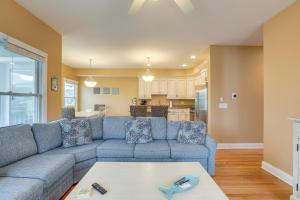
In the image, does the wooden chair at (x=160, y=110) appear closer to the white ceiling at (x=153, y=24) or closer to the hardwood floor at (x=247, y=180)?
the white ceiling at (x=153, y=24)

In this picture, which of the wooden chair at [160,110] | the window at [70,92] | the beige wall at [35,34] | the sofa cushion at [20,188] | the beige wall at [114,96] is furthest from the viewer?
the beige wall at [114,96]

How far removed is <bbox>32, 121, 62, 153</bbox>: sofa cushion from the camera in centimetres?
270

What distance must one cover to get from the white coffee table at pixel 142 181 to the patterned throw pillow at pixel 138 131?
1.08m

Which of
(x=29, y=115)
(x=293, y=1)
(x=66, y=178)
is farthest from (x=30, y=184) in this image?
(x=293, y=1)

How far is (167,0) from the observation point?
8.78 feet

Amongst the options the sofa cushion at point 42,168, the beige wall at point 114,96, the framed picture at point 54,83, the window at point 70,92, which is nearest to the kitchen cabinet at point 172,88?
the beige wall at point 114,96

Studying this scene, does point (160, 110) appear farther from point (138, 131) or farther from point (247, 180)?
point (247, 180)

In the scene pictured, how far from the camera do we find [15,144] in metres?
2.28

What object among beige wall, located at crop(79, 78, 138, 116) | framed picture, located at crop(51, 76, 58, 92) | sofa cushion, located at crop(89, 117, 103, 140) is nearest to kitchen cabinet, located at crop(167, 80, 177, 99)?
beige wall, located at crop(79, 78, 138, 116)

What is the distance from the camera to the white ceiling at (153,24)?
279 centimetres

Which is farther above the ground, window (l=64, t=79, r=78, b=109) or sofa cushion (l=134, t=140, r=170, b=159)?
window (l=64, t=79, r=78, b=109)

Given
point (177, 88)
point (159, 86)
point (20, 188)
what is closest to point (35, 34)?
point (20, 188)

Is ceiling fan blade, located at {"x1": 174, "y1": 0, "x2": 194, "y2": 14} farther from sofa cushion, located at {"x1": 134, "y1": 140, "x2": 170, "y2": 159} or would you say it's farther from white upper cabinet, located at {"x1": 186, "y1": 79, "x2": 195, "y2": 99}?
white upper cabinet, located at {"x1": 186, "y1": 79, "x2": 195, "y2": 99}

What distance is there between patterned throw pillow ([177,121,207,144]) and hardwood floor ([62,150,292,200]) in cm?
65
